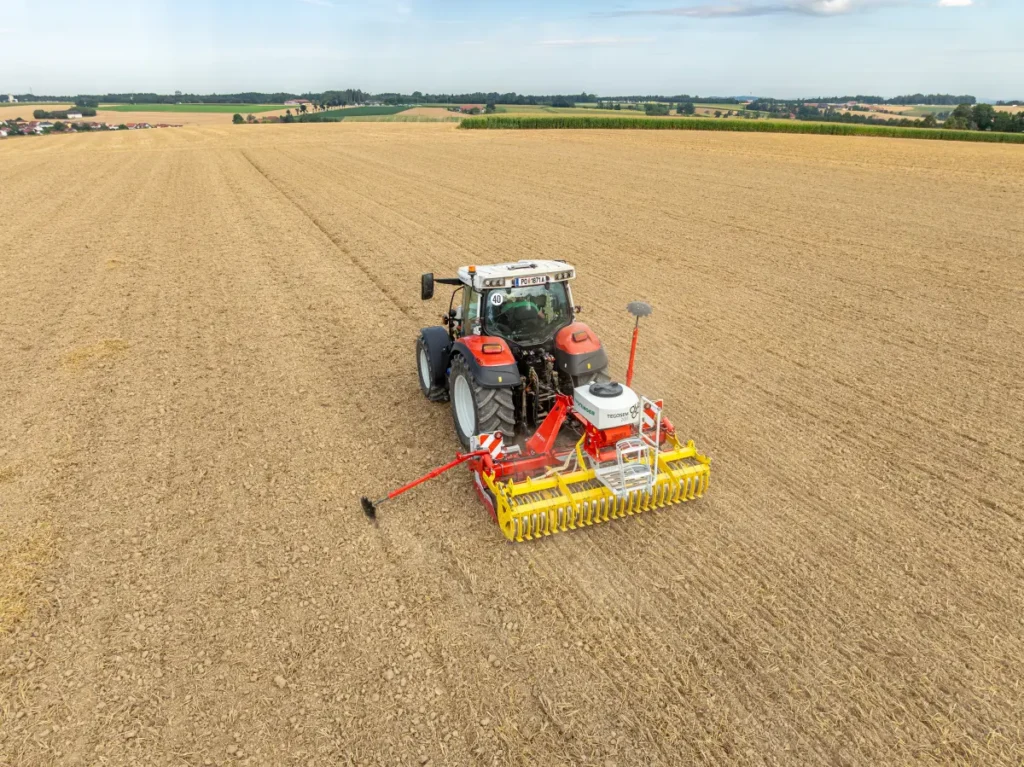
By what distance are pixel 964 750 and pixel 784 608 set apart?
4.20 feet

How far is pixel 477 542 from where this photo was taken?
17.7ft

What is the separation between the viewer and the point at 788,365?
29.5 ft

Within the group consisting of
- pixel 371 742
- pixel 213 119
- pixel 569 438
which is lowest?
pixel 371 742

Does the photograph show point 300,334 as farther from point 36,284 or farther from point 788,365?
point 788,365

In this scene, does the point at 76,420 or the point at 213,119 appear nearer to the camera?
the point at 76,420

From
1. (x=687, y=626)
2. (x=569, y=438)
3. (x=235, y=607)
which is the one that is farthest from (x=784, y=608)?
(x=235, y=607)

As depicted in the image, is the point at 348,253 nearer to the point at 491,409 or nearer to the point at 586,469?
the point at 491,409

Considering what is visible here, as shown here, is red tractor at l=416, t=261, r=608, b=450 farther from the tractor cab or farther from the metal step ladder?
the metal step ladder

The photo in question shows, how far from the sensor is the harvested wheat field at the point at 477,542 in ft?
12.7

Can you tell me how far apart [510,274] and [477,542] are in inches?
105

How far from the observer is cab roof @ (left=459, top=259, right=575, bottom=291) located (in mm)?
6168

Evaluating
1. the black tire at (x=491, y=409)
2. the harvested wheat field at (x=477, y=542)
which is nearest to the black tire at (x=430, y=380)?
the harvested wheat field at (x=477, y=542)

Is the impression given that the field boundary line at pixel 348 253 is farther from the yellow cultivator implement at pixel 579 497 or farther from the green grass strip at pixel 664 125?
the green grass strip at pixel 664 125

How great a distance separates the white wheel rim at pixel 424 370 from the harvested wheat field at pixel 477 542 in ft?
1.13
